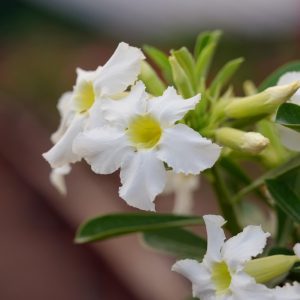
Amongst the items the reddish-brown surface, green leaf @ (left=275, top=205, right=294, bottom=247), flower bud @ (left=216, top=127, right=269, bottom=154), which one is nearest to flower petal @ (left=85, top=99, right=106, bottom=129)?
flower bud @ (left=216, top=127, right=269, bottom=154)

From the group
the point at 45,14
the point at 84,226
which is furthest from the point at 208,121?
the point at 45,14

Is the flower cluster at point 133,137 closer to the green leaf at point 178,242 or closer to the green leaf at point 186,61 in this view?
the green leaf at point 186,61

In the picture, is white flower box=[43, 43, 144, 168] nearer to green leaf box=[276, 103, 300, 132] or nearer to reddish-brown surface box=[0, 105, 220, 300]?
green leaf box=[276, 103, 300, 132]

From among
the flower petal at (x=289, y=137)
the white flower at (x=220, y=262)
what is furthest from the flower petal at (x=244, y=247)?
the flower petal at (x=289, y=137)

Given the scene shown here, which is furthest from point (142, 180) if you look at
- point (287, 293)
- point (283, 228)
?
point (283, 228)

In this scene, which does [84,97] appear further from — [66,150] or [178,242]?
[178,242]

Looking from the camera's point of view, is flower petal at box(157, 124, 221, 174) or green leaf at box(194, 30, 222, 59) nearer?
flower petal at box(157, 124, 221, 174)

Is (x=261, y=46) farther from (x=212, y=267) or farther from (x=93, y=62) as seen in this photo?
(x=212, y=267)
